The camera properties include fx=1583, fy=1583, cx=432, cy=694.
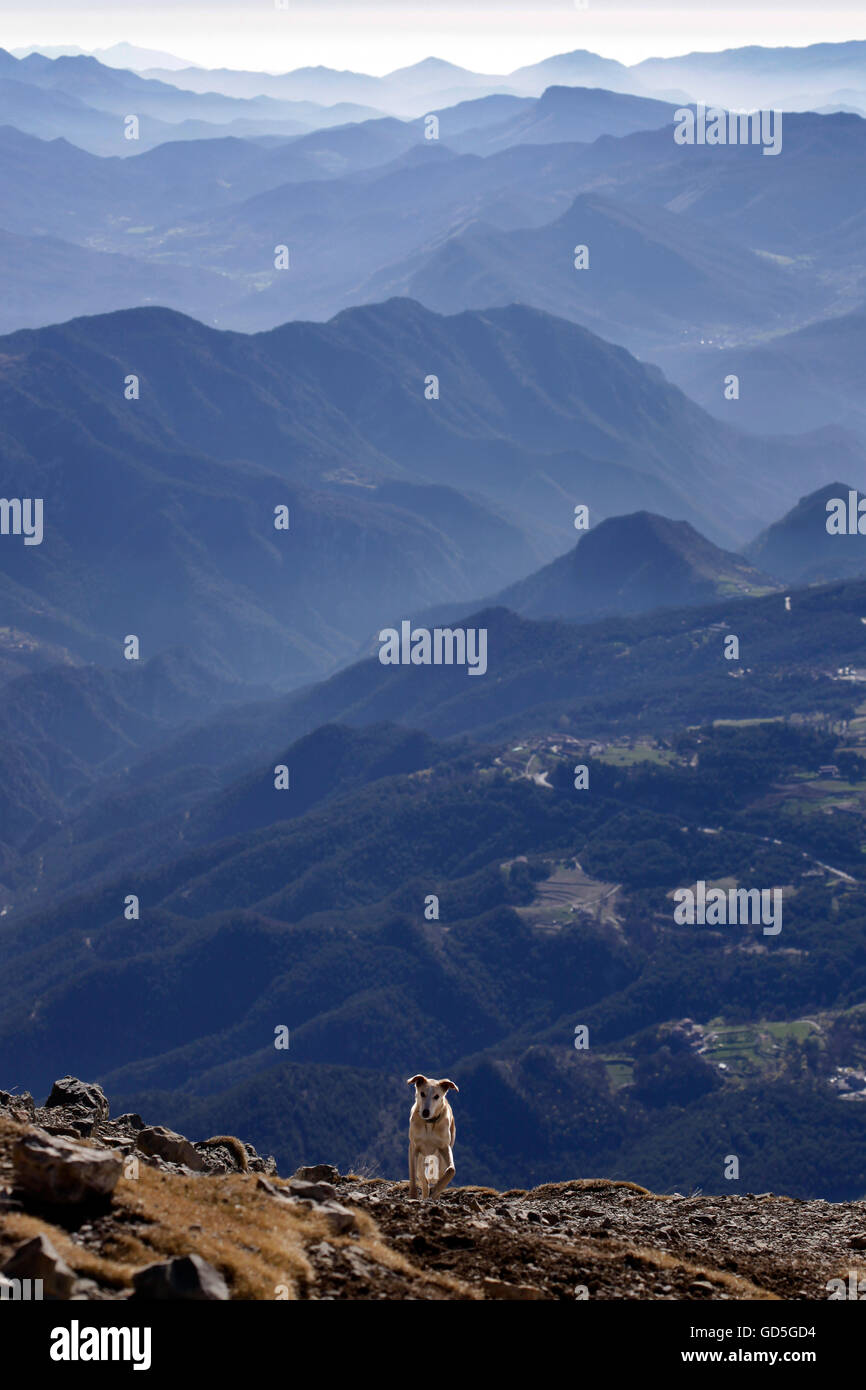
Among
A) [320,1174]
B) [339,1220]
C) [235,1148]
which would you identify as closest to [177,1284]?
[339,1220]

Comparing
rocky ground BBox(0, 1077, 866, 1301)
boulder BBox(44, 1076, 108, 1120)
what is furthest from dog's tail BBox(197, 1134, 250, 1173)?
boulder BBox(44, 1076, 108, 1120)

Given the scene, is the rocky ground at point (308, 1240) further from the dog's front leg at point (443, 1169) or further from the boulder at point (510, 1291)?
the dog's front leg at point (443, 1169)

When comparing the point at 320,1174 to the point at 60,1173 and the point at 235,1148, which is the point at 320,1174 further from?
the point at 60,1173

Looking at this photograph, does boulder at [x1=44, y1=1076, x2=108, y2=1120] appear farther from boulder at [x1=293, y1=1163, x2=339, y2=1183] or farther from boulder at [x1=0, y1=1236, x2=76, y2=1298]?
boulder at [x1=0, y1=1236, x2=76, y2=1298]
